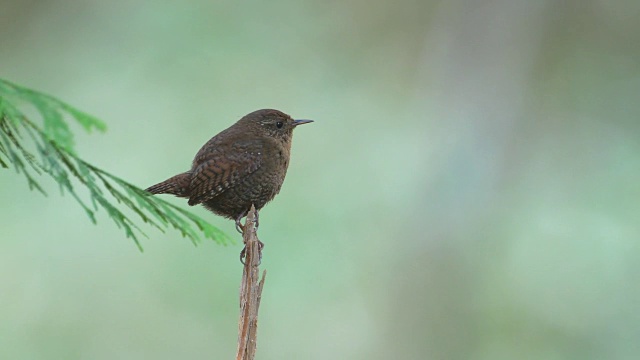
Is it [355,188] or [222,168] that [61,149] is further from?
[355,188]

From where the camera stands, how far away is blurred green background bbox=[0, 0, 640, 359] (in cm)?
734

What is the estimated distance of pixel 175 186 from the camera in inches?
137

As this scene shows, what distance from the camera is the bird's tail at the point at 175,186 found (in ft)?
11.4

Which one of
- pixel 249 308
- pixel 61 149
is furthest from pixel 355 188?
pixel 61 149

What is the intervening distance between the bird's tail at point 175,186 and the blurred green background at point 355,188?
3.36 m

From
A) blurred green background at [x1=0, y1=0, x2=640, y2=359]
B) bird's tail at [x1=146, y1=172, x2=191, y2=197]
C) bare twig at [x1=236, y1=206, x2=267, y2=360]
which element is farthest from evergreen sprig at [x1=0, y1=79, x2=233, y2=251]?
blurred green background at [x1=0, y1=0, x2=640, y2=359]

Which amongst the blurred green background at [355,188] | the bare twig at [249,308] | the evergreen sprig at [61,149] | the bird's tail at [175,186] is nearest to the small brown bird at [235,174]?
the bird's tail at [175,186]

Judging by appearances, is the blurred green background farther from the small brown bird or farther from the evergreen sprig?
the evergreen sprig

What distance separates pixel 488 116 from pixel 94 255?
387cm

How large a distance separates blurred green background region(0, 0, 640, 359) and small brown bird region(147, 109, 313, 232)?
313cm

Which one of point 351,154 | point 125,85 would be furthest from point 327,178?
point 125,85

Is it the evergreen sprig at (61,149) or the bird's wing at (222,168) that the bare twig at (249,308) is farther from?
the bird's wing at (222,168)

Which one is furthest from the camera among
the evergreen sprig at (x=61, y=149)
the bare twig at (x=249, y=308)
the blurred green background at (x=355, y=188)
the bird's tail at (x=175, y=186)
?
the blurred green background at (x=355, y=188)

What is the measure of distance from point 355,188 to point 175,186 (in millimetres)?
4674
